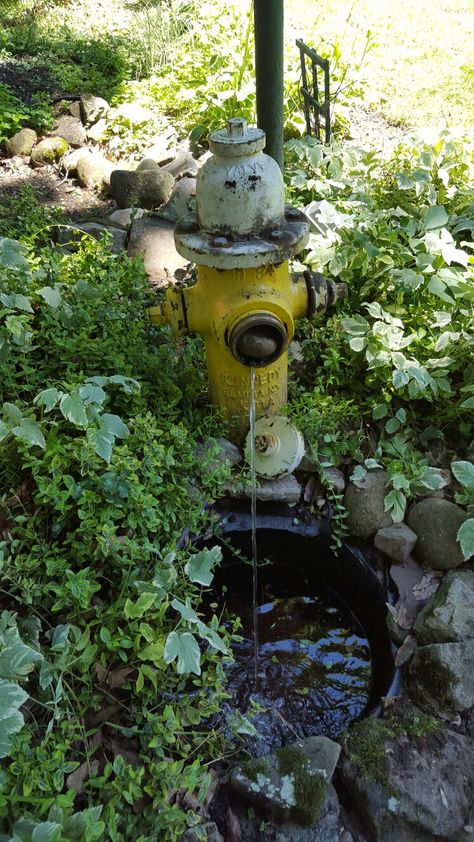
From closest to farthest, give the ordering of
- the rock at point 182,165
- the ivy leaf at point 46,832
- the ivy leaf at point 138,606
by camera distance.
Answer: the ivy leaf at point 46,832
the ivy leaf at point 138,606
the rock at point 182,165

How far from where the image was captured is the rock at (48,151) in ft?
13.6

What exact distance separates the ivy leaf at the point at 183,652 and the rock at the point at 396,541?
3.06 ft

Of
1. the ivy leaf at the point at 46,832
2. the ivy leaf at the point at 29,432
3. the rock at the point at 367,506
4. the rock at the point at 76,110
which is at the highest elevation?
the rock at the point at 76,110

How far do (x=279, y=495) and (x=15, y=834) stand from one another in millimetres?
1340

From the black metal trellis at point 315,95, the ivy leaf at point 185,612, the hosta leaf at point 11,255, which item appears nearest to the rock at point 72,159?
the black metal trellis at point 315,95

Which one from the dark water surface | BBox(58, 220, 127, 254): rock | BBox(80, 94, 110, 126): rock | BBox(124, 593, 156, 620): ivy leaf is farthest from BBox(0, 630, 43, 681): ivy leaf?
BBox(80, 94, 110, 126): rock

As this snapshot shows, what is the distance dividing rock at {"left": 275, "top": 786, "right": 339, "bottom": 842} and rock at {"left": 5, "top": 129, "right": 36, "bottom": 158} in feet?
13.3

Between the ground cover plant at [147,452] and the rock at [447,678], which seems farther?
the rock at [447,678]

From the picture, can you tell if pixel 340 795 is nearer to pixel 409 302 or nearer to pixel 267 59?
pixel 409 302

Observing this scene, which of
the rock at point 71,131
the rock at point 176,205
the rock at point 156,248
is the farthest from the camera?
the rock at point 71,131

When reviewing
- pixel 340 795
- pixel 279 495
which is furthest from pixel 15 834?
pixel 279 495

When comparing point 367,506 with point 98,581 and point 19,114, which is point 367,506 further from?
point 19,114

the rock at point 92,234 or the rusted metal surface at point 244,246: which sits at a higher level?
the rusted metal surface at point 244,246

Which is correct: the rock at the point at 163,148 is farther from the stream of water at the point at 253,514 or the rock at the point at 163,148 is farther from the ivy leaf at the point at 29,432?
the ivy leaf at the point at 29,432
